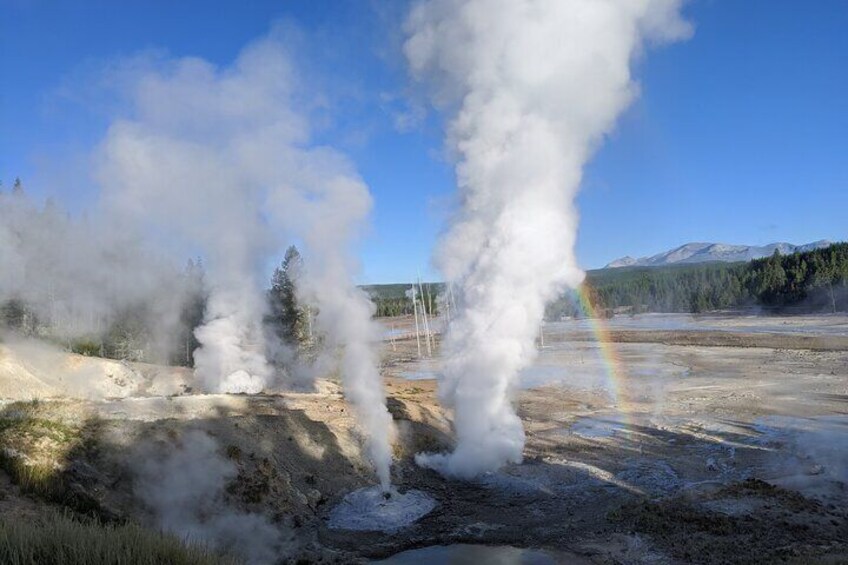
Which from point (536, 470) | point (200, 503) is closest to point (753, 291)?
point (536, 470)

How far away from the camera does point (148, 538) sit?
629 centimetres

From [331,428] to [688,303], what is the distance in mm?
116137

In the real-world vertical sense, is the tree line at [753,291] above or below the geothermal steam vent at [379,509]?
above

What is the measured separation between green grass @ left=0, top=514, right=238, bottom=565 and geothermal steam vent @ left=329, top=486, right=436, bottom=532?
9.47 meters

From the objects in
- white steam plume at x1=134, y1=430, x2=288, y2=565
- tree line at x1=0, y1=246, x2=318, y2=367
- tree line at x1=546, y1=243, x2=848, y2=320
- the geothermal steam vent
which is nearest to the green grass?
white steam plume at x1=134, y1=430, x2=288, y2=565

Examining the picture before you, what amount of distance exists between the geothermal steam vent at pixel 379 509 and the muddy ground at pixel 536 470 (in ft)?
1.26

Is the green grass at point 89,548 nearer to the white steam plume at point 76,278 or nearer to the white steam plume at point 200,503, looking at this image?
the white steam plume at point 200,503

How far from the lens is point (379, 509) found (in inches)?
640

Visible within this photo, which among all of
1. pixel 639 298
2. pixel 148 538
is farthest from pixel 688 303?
pixel 148 538

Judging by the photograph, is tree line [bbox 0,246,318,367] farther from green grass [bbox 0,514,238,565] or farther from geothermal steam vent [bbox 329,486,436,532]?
green grass [bbox 0,514,238,565]

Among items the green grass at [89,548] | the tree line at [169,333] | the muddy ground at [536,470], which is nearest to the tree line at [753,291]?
the tree line at [169,333]

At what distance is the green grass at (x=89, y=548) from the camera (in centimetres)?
538

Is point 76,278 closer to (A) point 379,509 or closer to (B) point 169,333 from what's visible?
(B) point 169,333

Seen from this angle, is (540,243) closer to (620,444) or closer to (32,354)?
(620,444)
